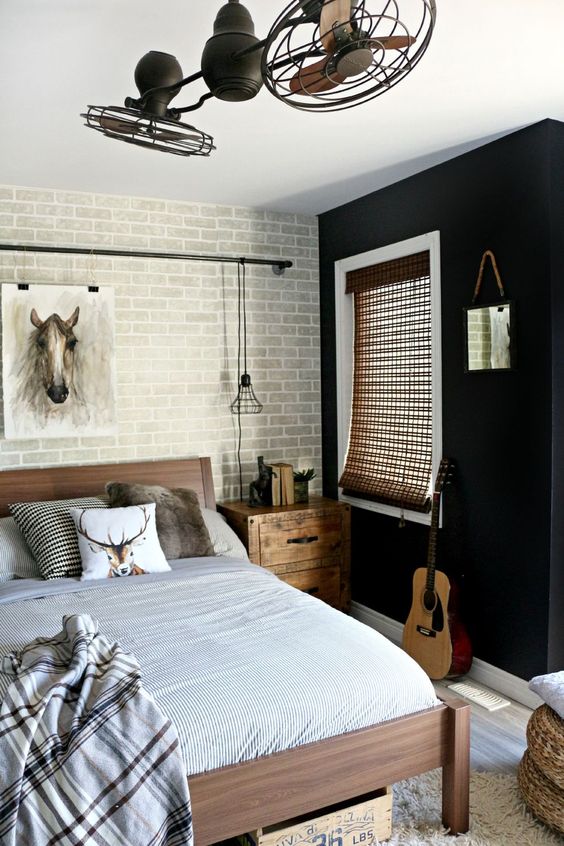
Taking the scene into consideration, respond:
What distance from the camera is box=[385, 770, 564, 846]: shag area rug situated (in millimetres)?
2406

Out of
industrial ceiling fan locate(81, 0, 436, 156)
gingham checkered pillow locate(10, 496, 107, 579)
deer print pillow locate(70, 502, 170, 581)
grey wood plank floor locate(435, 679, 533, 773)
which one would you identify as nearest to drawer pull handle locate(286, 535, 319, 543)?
deer print pillow locate(70, 502, 170, 581)

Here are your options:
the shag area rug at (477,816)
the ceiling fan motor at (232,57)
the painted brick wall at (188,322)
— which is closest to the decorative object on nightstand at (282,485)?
the painted brick wall at (188,322)

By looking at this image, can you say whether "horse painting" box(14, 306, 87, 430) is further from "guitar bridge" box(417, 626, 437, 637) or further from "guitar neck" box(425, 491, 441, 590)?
"guitar bridge" box(417, 626, 437, 637)

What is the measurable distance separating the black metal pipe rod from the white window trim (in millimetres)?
436

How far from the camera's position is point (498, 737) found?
311cm

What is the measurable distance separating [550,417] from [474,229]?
40.4 inches

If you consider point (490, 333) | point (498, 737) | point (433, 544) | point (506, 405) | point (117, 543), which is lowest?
point (498, 737)

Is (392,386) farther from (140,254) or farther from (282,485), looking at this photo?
(140,254)

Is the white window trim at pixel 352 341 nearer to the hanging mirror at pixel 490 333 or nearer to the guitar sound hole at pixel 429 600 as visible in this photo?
the hanging mirror at pixel 490 333

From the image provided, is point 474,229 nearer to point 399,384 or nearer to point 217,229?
point 399,384

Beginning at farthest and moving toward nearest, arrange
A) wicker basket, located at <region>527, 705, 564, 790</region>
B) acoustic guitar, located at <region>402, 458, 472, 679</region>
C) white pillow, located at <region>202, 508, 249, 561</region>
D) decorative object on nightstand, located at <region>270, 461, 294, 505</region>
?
decorative object on nightstand, located at <region>270, 461, 294, 505</region> < white pillow, located at <region>202, 508, 249, 561</region> < acoustic guitar, located at <region>402, 458, 472, 679</region> < wicker basket, located at <region>527, 705, 564, 790</region>

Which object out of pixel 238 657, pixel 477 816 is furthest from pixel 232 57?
pixel 477 816

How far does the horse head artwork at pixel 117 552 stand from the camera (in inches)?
129

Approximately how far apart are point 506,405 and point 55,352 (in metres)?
2.42
